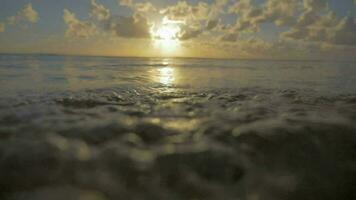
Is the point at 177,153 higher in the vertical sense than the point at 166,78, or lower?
higher

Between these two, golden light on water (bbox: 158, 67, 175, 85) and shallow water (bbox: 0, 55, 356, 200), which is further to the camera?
golden light on water (bbox: 158, 67, 175, 85)

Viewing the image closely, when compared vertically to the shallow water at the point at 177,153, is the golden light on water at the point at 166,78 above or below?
below

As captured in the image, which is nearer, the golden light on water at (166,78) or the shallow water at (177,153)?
the shallow water at (177,153)

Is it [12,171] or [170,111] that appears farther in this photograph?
[170,111]

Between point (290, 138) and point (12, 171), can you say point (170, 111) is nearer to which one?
point (290, 138)

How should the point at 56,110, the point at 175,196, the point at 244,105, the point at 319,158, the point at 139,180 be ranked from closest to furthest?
the point at 175,196 → the point at 139,180 → the point at 319,158 → the point at 56,110 → the point at 244,105

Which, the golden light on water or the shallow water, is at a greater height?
the shallow water

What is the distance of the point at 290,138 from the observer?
3371mm

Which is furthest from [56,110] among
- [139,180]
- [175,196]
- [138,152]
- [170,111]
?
[175,196]

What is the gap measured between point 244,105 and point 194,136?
2.46 meters

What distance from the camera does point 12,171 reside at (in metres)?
2.54

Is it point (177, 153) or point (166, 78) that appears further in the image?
point (166, 78)

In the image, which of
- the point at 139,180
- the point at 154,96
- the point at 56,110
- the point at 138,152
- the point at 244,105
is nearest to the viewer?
the point at 139,180

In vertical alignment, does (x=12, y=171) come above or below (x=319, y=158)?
below
